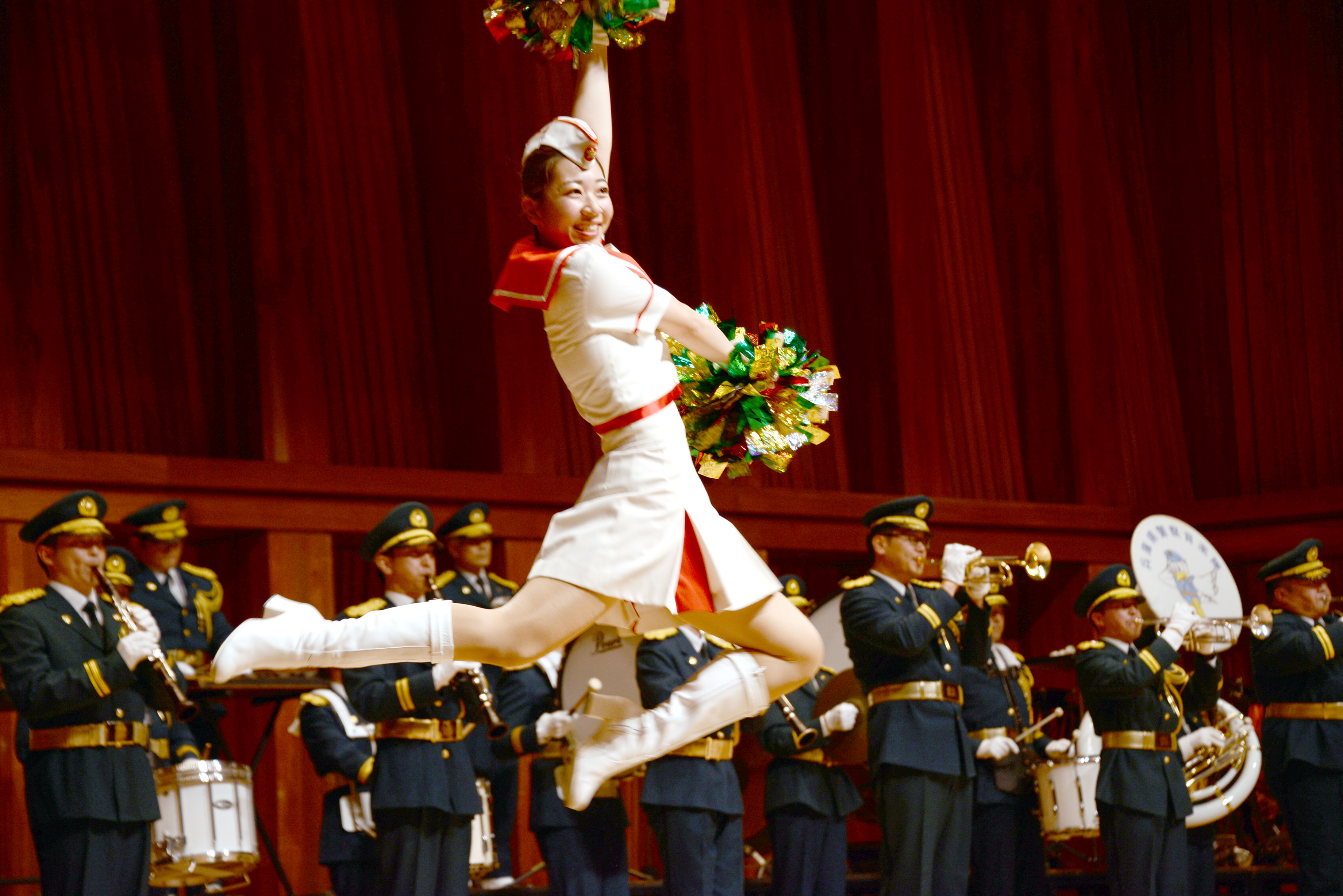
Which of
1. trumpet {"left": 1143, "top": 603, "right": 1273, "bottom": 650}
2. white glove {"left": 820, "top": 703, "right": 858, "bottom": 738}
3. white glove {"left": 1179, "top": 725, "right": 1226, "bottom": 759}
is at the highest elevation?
trumpet {"left": 1143, "top": 603, "right": 1273, "bottom": 650}

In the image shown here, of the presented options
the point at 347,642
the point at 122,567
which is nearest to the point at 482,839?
the point at 122,567

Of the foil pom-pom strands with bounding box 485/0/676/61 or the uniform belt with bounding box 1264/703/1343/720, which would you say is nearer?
the foil pom-pom strands with bounding box 485/0/676/61

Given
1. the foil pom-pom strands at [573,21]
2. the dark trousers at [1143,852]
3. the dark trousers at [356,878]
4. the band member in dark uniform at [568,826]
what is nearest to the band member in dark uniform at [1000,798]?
the dark trousers at [1143,852]

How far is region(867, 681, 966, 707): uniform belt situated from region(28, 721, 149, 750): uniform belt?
98.7 inches

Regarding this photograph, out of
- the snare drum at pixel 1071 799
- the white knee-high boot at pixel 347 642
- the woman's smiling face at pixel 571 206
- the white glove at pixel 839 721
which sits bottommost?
the snare drum at pixel 1071 799

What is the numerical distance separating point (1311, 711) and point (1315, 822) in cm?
44

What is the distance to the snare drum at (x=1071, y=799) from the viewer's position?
20.1 feet

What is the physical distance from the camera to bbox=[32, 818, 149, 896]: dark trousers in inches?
185

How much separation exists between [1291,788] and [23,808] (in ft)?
16.6

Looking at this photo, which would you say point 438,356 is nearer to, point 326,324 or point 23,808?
point 326,324

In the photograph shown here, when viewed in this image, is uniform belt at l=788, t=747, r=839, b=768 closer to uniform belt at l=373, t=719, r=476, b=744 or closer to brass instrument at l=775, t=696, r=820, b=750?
brass instrument at l=775, t=696, r=820, b=750

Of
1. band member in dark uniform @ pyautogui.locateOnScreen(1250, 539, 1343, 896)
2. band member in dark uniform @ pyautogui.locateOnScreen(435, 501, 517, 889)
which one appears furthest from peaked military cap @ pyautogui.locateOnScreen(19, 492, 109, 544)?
band member in dark uniform @ pyautogui.locateOnScreen(1250, 539, 1343, 896)

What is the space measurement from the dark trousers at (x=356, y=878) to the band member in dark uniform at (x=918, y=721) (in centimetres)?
177

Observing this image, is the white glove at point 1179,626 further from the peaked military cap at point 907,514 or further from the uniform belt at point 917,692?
the peaked military cap at point 907,514
